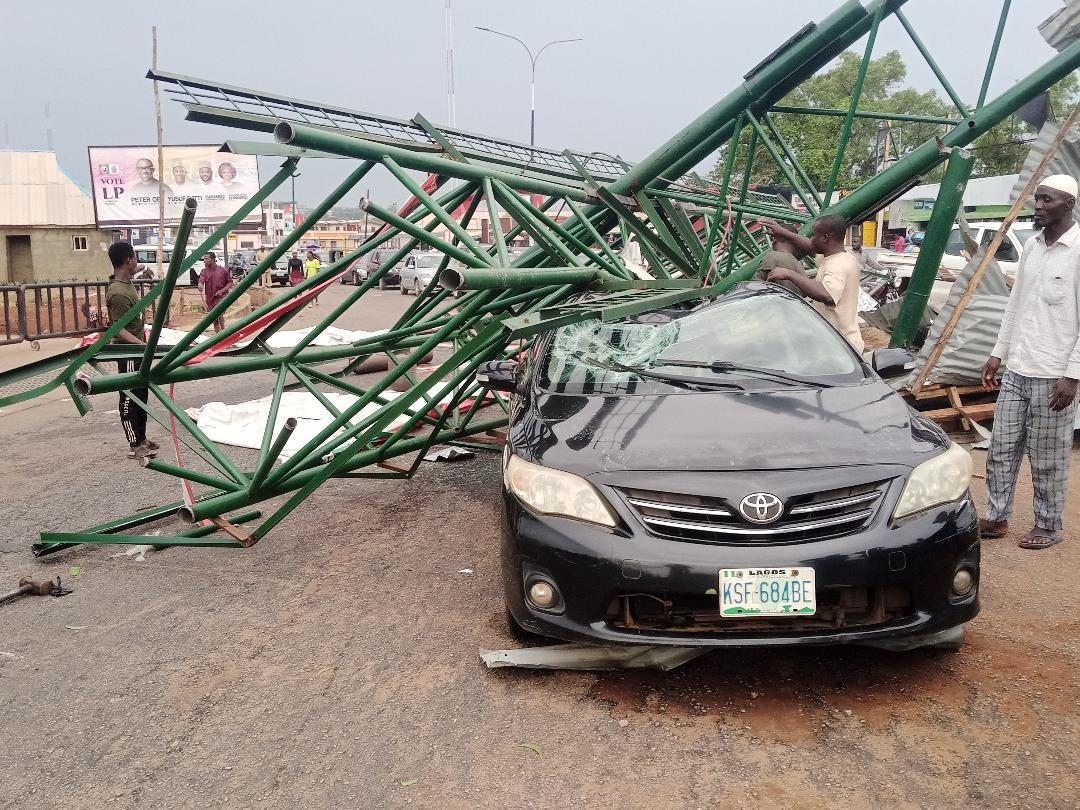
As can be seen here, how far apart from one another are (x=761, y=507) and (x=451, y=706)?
1293 millimetres

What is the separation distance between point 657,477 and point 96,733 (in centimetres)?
212

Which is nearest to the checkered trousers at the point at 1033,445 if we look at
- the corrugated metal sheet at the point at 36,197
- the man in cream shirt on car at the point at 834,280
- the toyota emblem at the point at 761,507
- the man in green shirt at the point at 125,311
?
the man in cream shirt on car at the point at 834,280

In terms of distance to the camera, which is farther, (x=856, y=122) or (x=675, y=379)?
(x=856, y=122)

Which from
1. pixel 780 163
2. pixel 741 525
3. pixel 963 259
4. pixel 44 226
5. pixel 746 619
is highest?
pixel 44 226

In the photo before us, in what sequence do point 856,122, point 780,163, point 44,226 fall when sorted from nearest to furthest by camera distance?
point 780,163 → point 44,226 → point 856,122

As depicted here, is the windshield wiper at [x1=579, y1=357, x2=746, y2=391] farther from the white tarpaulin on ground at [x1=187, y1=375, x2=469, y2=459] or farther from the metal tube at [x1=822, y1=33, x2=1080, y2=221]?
the white tarpaulin on ground at [x1=187, y1=375, x2=469, y2=459]

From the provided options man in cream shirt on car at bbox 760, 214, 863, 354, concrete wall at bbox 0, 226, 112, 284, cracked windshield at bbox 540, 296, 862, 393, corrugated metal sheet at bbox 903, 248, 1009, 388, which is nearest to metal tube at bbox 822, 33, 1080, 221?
man in cream shirt on car at bbox 760, 214, 863, 354

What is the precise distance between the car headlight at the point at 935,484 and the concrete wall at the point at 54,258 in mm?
37834

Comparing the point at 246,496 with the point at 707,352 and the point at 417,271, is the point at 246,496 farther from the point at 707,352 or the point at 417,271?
the point at 417,271

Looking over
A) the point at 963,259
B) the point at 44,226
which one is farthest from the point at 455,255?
the point at 44,226

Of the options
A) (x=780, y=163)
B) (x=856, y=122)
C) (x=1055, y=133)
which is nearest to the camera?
(x=780, y=163)

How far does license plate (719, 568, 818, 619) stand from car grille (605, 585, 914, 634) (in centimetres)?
8

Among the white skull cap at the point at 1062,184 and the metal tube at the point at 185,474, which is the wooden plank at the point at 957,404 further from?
the metal tube at the point at 185,474

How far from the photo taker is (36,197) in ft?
135
